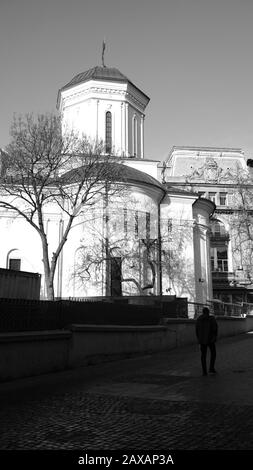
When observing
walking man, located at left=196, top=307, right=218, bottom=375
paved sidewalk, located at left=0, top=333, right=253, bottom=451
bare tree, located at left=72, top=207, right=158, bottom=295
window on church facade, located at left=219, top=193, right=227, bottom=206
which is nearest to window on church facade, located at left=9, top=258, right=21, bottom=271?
bare tree, located at left=72, top=207, right=158, bottom=295

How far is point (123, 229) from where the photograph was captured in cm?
3553

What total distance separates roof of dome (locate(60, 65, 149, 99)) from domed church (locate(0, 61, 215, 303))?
92mm

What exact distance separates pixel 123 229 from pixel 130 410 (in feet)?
91.1

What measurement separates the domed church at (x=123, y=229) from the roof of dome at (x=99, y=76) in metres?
0.09

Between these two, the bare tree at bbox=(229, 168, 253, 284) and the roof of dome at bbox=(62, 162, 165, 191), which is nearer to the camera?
the roof of dome at bbox=(62, 162, 165, 191)

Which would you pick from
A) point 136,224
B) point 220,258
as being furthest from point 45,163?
point 220,258

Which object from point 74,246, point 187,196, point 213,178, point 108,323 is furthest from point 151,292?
point 213,178

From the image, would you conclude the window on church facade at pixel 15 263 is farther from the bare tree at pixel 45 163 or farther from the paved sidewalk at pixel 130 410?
the paved sidewalk at pixel 130 410

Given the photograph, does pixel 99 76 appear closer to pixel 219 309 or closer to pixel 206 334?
pixel 219 309

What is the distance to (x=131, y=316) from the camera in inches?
743

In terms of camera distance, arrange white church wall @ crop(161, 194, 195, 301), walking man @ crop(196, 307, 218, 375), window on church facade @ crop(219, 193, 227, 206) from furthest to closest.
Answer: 1. window on church facade @ crop(219, 193, 227, 206)
2. white church wall @ crop(161, 194, 195, 301)
3. walking man @ crop(196, 307, 218, 375)

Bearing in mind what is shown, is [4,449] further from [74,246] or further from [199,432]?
[74,246]

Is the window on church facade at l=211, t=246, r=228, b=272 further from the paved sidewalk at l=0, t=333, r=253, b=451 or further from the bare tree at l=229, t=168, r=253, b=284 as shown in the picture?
the paved sidewalk at l=0, t=333, r=253, b=451

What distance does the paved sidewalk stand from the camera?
19.5 ft
